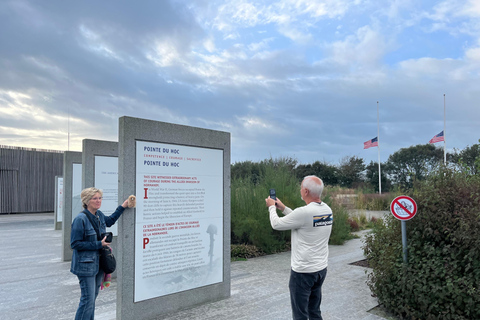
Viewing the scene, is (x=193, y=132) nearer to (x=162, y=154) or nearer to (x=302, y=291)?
(x=162, y=154)

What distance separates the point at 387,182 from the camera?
47188 mm

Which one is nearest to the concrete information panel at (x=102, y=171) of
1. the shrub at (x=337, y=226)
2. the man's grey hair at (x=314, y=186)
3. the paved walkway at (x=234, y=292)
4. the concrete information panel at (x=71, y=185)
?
the paved walkway at (x=234, y=292)

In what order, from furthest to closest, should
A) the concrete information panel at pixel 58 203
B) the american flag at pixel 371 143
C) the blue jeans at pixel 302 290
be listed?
the american flag at pixel 371 143
the concrete information panel at pixel 58 203
the blue jeans at pixel 302 290

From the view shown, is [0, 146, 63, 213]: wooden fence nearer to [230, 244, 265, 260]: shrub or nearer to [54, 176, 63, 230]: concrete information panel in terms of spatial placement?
[54, 176, 63, 230]: concrete information panel

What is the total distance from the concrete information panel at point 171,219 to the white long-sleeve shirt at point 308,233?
1.92 meters

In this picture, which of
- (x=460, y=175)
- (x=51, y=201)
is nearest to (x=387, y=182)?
(x=51, y=201)

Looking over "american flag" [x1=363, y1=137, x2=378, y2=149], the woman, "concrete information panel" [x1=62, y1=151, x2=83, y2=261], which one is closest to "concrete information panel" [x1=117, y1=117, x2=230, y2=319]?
the woman

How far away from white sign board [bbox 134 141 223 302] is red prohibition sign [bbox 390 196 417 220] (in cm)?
260

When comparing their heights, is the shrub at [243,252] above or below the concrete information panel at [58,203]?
below

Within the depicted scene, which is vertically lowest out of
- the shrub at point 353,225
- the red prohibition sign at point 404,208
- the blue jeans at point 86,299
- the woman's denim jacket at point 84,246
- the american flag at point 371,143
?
the shrub at point 353,225

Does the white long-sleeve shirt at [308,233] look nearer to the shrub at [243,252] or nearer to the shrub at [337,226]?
the shrub at [243,252]

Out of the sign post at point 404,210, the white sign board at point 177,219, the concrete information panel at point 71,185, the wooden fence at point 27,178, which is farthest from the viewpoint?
the wooden fence at point 27,178

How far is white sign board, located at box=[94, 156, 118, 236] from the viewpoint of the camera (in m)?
7.31

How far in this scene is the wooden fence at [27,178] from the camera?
24.7m
